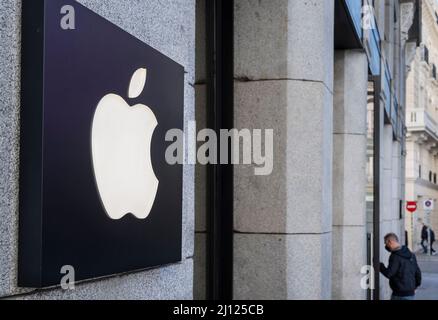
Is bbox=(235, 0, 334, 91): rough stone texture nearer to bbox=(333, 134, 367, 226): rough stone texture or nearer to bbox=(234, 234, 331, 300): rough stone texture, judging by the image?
bbox=(234, 234, 331, 300): rough stone texture

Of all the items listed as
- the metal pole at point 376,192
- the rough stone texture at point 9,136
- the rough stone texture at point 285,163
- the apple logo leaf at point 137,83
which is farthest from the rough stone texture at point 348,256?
the rough stone texture at point 9,136

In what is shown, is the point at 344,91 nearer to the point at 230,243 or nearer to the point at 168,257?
the point at 230,243

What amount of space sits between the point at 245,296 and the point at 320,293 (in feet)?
2.19

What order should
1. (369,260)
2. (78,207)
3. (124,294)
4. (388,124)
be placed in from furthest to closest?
(388,124) < (369,260) < (124,294) < (78,207)

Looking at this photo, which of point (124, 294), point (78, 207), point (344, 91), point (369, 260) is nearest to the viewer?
point (78, 207)

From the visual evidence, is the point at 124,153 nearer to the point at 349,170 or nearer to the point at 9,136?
the point at 9,136

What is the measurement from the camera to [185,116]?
14.0ft

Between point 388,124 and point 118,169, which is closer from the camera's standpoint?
point 118,169

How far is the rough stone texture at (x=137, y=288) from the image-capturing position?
107 inches

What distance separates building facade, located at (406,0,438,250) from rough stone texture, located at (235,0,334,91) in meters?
33.4

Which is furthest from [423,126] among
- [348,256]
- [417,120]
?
[348,256]

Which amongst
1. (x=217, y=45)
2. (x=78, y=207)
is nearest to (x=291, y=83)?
(x=217, y=45)

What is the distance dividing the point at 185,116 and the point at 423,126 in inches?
1650

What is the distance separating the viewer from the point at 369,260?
39.0 ft
